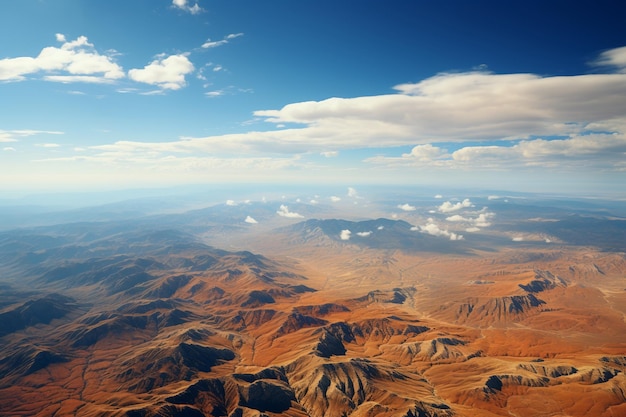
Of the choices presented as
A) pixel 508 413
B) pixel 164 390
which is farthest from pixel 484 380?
pixel 164 390

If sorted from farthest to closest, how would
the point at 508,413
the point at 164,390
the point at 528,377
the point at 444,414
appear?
the point at 528,377 → the point at 164,390 → the point at 508,413 → the point at 444,414

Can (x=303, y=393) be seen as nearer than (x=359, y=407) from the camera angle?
No

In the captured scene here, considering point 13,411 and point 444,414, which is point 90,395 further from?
point 444,414

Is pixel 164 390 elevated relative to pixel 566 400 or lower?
elevated

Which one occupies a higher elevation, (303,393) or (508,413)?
(303,393)

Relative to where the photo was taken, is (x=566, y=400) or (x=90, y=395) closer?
(x=566, y=400)

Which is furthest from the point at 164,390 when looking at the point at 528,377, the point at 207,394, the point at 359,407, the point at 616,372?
the point at 616,372

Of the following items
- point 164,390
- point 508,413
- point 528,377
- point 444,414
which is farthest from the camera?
point 528,377

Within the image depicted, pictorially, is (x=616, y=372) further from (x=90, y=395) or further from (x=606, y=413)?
(x=90, y=395)
